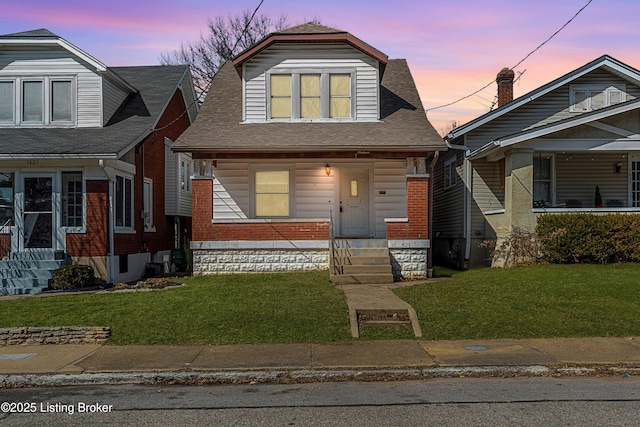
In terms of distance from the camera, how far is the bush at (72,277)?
16234 mm

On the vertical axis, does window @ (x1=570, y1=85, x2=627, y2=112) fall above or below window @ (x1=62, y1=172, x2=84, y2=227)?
above

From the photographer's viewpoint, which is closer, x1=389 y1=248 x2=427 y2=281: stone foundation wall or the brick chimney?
x1=389 y1=248 x2=427 y2=281: stone foundation wall

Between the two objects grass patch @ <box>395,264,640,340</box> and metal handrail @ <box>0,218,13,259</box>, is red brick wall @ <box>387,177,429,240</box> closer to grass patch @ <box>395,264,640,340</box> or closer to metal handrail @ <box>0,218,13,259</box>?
grass patch @ <box>395,264,640,340</box>

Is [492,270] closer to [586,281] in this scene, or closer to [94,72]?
[586,281]

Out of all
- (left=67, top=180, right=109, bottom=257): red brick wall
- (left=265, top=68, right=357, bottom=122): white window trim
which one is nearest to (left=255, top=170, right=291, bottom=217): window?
(left=265, top=68, right=357, bottom=122): white window trim

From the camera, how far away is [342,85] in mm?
19031

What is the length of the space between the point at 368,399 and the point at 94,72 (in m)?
15.5

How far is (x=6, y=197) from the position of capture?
57.9 ft

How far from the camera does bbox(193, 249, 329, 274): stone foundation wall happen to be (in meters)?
17.8

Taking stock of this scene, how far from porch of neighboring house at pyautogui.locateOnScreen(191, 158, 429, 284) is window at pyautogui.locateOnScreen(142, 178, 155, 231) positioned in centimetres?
375

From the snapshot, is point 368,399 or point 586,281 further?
point 586,281

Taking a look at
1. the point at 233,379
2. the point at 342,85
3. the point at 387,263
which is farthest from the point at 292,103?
the point at 233,379

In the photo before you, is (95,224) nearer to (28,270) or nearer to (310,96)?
(28,270)

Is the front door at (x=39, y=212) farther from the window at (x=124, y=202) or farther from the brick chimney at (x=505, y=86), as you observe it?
the brick chimney at (x=505, y=86)
